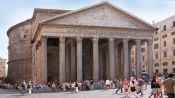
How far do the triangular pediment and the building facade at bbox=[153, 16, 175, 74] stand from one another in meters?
14.1

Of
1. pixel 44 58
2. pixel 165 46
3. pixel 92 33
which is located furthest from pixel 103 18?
pixel 165 46

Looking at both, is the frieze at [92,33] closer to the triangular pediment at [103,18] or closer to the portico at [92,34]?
the portico at [92,34]

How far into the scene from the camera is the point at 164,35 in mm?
54719

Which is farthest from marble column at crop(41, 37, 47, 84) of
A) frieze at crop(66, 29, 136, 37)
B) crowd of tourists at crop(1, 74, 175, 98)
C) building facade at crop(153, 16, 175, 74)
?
building facade at crop(153, 16, 175, 74)

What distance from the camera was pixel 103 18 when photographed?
125 feet

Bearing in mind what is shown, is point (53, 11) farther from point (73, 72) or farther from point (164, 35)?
point (164, 35)

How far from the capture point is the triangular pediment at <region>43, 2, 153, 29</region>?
36.7 m

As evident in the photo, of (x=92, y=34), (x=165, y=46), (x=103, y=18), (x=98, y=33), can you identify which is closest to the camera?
(x=92, y=34)

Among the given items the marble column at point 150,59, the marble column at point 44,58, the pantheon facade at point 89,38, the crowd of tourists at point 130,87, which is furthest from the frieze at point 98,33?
the crowd of tourists at point 130,87

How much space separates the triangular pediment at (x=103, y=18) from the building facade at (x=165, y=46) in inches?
556

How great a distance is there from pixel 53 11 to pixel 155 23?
1964 centimetres

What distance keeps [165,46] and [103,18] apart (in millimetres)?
20190

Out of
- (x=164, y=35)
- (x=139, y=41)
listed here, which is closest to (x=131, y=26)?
(x=139, y=41)

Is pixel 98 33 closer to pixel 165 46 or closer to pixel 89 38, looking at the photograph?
pixel 89 38
